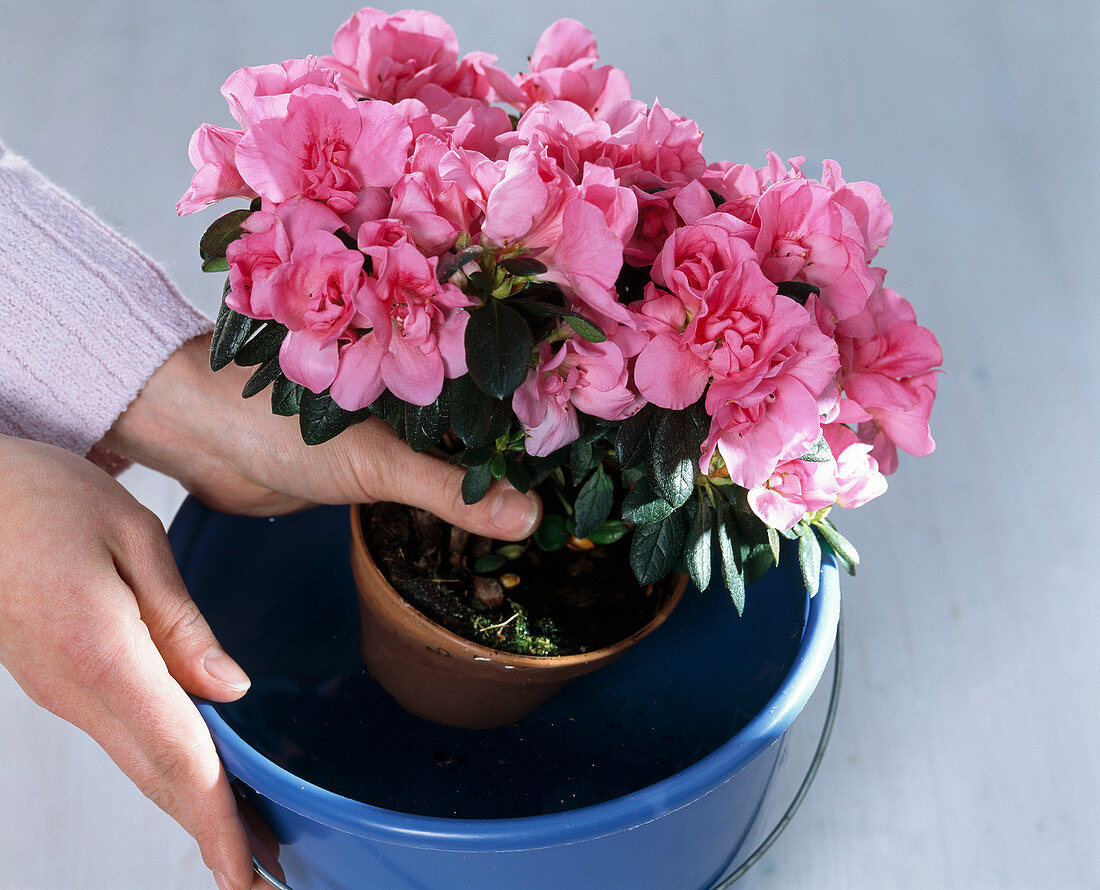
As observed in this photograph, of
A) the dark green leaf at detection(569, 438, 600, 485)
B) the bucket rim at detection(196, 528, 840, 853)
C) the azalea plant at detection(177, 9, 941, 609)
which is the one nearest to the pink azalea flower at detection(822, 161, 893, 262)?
the azalea plant at detection(177, 9, 941, 609)

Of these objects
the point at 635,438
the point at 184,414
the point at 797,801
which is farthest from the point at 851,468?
the point at 184,414

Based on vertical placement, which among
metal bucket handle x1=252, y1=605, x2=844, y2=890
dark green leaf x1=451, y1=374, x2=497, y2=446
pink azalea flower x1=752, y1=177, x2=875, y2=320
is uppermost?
pink azalea flower x1=752, y1=177, x2=875, y2=320

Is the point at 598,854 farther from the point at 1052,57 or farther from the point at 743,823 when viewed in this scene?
the point at 1052,57

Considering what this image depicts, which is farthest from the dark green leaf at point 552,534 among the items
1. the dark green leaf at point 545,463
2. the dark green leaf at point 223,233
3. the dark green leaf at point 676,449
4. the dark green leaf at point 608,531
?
the dark green leaf at point 223,233

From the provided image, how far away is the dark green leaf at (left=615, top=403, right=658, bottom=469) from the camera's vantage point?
600 mm

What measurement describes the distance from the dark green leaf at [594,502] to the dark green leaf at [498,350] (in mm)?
224

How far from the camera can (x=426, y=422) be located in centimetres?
60

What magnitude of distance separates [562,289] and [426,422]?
0.11 meters

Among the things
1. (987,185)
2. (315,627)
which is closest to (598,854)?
(315,627)

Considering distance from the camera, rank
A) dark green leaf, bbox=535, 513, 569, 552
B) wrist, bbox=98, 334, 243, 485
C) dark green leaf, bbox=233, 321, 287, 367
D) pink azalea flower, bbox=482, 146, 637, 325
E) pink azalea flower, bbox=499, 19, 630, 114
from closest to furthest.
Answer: pink azalea flower, bbox=482, 146, 637, 325 → dark green leaf, bbox=233, 321, 287, 367 → pink azalea flower, bbox=499, 19, 630, 114 → dark green leaf, bbox=535, 513, 569, 552 → wrist, bbox=98, 334, 243, 485

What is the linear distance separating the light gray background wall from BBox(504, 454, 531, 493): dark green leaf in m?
0.53

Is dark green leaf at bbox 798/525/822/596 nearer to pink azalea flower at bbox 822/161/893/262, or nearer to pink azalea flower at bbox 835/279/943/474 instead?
pink azalea flower at bbox 835/279/943/474

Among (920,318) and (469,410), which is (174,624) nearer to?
(469,410)

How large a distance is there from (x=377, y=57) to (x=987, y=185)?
120cm
